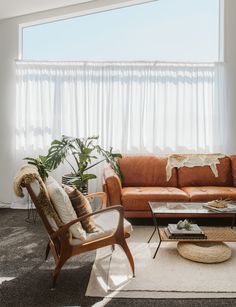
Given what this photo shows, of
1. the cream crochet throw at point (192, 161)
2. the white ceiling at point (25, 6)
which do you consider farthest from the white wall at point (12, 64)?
the cream crochet throw at point (192, 161)

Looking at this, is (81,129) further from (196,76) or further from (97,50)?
(196,76)

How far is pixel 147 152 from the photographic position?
4719 mm

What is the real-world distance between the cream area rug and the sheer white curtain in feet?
6.91

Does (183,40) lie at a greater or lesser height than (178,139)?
greater

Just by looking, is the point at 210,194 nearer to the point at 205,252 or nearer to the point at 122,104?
the point at 205,252

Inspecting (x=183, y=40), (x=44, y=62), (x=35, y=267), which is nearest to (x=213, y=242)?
(x=35, y=267)

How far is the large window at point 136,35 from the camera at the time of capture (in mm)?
4723

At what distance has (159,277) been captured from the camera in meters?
2.44

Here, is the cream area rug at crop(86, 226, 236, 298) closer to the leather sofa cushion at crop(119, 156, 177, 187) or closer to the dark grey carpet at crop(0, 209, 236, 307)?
the dark grey carpet at crop(0, 209, 236, 307)

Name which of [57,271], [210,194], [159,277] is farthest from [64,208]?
[210,194]

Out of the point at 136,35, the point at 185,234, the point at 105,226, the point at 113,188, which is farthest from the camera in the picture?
the point at 136,35

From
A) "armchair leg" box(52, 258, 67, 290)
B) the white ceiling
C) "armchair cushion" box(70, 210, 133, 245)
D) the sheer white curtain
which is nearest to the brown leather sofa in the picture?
the sheer white curtain

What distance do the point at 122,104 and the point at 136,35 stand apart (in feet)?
3.79

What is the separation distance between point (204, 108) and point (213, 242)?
7.94 feet
